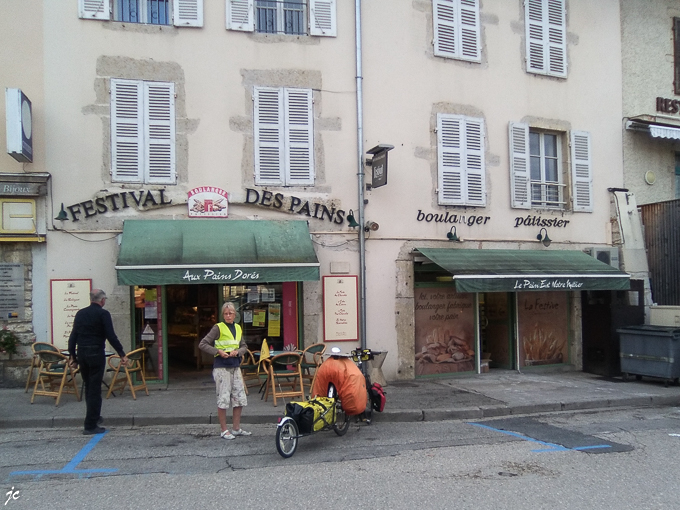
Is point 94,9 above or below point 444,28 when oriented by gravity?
below

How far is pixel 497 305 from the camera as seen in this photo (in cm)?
1249

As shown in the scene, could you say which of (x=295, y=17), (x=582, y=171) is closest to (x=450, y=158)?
(x=582, y=171)

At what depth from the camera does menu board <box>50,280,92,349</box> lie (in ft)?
31.5

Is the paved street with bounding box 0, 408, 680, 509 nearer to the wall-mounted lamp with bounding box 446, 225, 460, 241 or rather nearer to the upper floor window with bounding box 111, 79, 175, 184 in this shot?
the wall-mounted lamp with bounding box 446, 225, 460, 241

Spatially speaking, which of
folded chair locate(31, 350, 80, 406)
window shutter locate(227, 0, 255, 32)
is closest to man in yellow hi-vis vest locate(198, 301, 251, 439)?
folded chair locate(31, 350, 80, 406)

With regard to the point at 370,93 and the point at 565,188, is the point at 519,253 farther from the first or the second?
the point at 370,93

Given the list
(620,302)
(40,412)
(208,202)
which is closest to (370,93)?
(208,202)

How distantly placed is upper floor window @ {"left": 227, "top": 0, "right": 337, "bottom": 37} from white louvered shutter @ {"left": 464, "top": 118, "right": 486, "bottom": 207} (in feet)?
10.6

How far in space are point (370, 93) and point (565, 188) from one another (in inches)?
188

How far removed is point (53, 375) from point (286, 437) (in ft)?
13.9

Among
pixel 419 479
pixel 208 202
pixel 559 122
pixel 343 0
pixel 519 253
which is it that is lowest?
pixel 419 479

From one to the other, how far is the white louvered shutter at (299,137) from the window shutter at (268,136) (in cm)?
12

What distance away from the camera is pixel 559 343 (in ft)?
41.5

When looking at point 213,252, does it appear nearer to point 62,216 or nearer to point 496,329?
point 62,216
